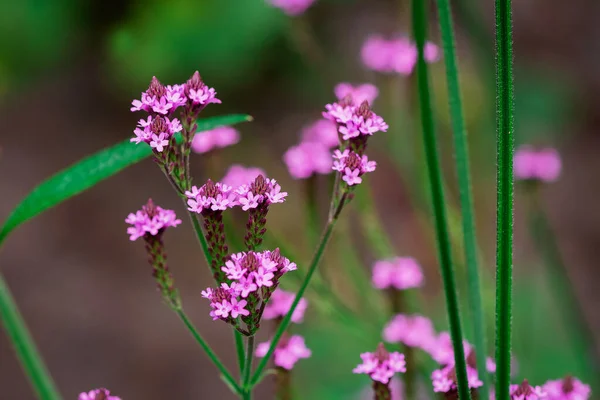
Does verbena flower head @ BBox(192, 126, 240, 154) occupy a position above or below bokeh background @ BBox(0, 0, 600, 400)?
below

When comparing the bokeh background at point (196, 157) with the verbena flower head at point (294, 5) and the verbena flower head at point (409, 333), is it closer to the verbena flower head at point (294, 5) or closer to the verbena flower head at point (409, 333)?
the verbena flower head at point (294, 5)

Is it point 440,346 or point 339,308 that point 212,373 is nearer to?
point 339,308

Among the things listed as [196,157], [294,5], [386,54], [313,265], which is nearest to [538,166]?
[386,54]

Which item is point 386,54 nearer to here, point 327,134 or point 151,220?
point 327,134

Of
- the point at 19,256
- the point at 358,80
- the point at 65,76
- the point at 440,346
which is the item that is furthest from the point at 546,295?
the point at 65,76

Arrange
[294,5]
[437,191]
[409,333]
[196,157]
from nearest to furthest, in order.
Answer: [437,191] → [409,333] → [294,5] → [196,157]

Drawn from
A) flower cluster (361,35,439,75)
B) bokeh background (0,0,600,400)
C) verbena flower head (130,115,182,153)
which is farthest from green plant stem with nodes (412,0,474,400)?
bokeh background (0,0,600,400)

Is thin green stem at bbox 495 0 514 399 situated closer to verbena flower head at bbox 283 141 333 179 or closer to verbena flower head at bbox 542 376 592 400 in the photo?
verbena flower head at bbox 542 376 592 400
